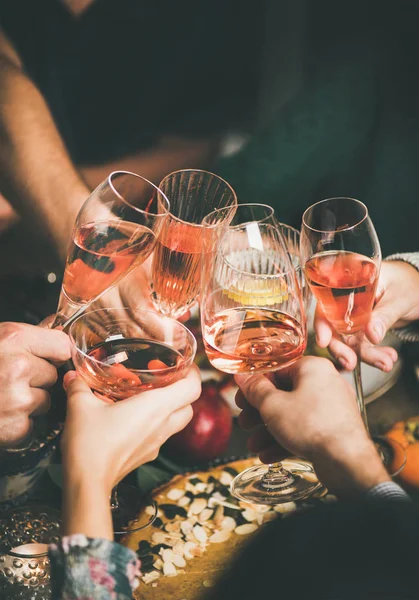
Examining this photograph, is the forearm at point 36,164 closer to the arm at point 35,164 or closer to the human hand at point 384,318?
the arm at point 35,164

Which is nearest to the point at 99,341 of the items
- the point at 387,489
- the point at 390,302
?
the point at 387,489

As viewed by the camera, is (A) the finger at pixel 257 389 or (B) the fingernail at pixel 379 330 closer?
(A) the finger at pixel 257 389

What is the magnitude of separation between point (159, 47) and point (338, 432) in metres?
1.08

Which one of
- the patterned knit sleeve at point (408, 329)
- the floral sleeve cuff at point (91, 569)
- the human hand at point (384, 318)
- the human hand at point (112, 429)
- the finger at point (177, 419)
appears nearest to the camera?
the floral sleeve cuff at point (91, 569)

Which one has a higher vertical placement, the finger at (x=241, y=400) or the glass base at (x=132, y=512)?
the finger at (x=241, y=400)

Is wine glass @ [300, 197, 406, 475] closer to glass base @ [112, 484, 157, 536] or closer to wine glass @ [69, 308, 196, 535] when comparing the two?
wine glass @ [69, 308, 196, 535]

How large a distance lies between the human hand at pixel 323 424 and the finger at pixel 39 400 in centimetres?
31

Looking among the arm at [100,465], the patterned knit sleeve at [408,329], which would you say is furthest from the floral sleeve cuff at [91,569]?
the patterned knit sleeve at [408,329]

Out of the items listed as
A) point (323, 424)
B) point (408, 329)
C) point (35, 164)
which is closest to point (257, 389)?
point (323, 424)

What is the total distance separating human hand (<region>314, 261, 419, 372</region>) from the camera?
1125 mm

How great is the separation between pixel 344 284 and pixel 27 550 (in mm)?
583

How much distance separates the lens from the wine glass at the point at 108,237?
948mm

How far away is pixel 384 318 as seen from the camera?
1183 millimetres

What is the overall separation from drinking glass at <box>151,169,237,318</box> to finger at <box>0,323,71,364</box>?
212 millimetres
